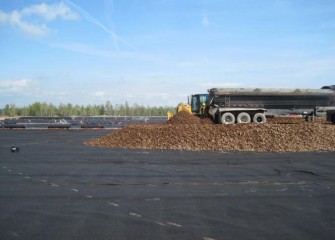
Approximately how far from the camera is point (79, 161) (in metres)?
14.0

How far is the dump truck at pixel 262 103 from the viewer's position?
23859mm

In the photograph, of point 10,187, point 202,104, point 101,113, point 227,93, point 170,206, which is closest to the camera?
point 170,206

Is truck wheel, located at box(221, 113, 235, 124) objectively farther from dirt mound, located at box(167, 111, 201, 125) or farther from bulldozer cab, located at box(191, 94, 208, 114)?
bulldozer cab, located at box(191, 94, 208, 114)

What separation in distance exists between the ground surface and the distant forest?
12778cm

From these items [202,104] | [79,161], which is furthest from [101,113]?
[79,161]

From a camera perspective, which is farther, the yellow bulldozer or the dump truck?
the yellow bulldozer

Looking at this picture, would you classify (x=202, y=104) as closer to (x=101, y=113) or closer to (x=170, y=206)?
(x=170, y=206)

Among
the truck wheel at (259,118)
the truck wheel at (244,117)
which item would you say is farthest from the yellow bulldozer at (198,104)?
the truck wheel at (259,118)

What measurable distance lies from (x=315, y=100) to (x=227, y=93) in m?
6.70

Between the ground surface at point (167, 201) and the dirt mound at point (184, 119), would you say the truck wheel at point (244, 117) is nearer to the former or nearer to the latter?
the dirt mound at point (184, 119)

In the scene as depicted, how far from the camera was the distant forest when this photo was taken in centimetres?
15238

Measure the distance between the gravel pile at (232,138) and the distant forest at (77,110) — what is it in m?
118

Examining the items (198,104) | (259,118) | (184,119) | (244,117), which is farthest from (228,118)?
(198,104)

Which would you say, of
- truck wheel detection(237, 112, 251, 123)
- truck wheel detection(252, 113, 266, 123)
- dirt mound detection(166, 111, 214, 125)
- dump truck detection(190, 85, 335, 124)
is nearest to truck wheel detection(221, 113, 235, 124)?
dump truck detection(190, 85, 335, 124)
